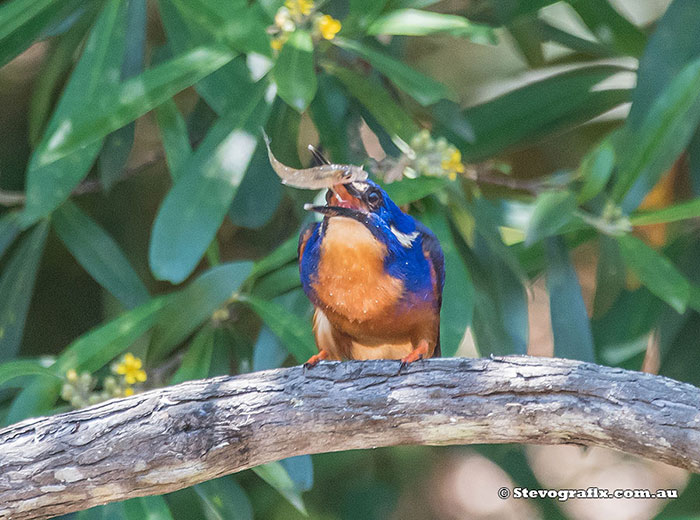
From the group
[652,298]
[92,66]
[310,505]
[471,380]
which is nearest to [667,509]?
[652,298]

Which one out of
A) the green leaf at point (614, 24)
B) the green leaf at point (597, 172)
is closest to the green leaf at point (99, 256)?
the green leaf at point (597, 172)

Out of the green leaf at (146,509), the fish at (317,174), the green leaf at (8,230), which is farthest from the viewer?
the green leaf at (8,230)

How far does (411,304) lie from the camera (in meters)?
2.17

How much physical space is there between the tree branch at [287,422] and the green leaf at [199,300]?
656mm

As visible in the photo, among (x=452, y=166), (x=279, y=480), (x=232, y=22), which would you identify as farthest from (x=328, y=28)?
(x=279, y=480)

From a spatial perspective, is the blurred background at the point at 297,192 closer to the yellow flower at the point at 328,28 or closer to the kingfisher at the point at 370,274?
the yellow flower at the point at 328,28

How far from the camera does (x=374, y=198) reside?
2064mm

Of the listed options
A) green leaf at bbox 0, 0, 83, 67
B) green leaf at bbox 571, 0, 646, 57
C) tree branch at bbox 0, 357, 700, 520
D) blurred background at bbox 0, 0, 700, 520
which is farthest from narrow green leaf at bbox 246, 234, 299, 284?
green leaf at bbox 571, 0, 646, 57

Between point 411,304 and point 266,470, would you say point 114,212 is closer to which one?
point 266,470

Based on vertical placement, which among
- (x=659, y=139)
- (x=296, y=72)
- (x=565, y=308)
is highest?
(x=296, y=72)

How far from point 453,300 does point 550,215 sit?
40cm

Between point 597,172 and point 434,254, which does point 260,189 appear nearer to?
point 434,254

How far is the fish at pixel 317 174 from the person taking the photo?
69.4 inches

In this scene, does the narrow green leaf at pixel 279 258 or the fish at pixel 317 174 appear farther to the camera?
the narrow green leaf at pixel 279 258
